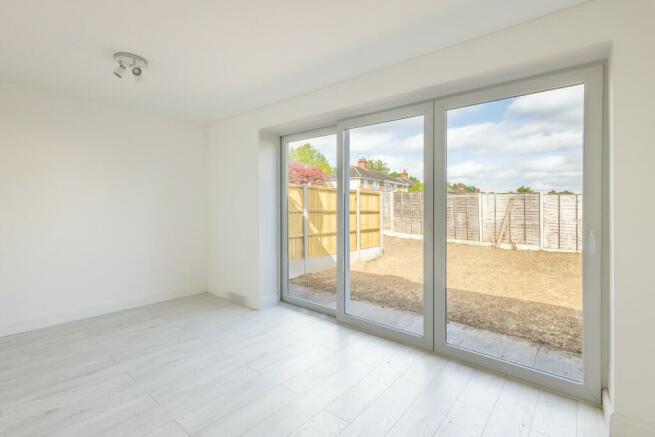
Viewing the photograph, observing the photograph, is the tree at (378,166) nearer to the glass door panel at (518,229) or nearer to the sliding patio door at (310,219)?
the sliding patio door at (310,219)

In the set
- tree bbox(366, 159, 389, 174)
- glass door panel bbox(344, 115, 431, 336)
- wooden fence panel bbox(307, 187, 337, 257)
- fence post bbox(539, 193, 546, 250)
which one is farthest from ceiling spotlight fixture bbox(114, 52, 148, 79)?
fence post bbox(539, 193, 546, 250)

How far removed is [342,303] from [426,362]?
1.05 meters

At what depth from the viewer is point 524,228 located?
91.7 inches

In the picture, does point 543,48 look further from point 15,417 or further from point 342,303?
point 15,417

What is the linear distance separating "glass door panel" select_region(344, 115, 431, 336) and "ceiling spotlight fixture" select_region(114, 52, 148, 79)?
1.90 meters

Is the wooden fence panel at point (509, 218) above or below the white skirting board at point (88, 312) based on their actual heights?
above

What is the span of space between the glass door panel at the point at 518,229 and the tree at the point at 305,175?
150cm

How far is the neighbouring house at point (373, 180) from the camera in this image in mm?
2871

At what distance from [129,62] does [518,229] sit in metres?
3.31

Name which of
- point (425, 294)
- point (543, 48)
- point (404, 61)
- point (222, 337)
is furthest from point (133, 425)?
point (543, 48)

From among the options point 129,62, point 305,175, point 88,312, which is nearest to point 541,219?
point 305,175

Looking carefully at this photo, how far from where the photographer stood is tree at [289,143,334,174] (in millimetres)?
3555

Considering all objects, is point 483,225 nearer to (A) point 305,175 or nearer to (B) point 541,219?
(B) point 541,219

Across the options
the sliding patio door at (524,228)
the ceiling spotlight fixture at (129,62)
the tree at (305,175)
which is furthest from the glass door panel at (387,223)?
the ceiling spotlight fixture at (129,62)
